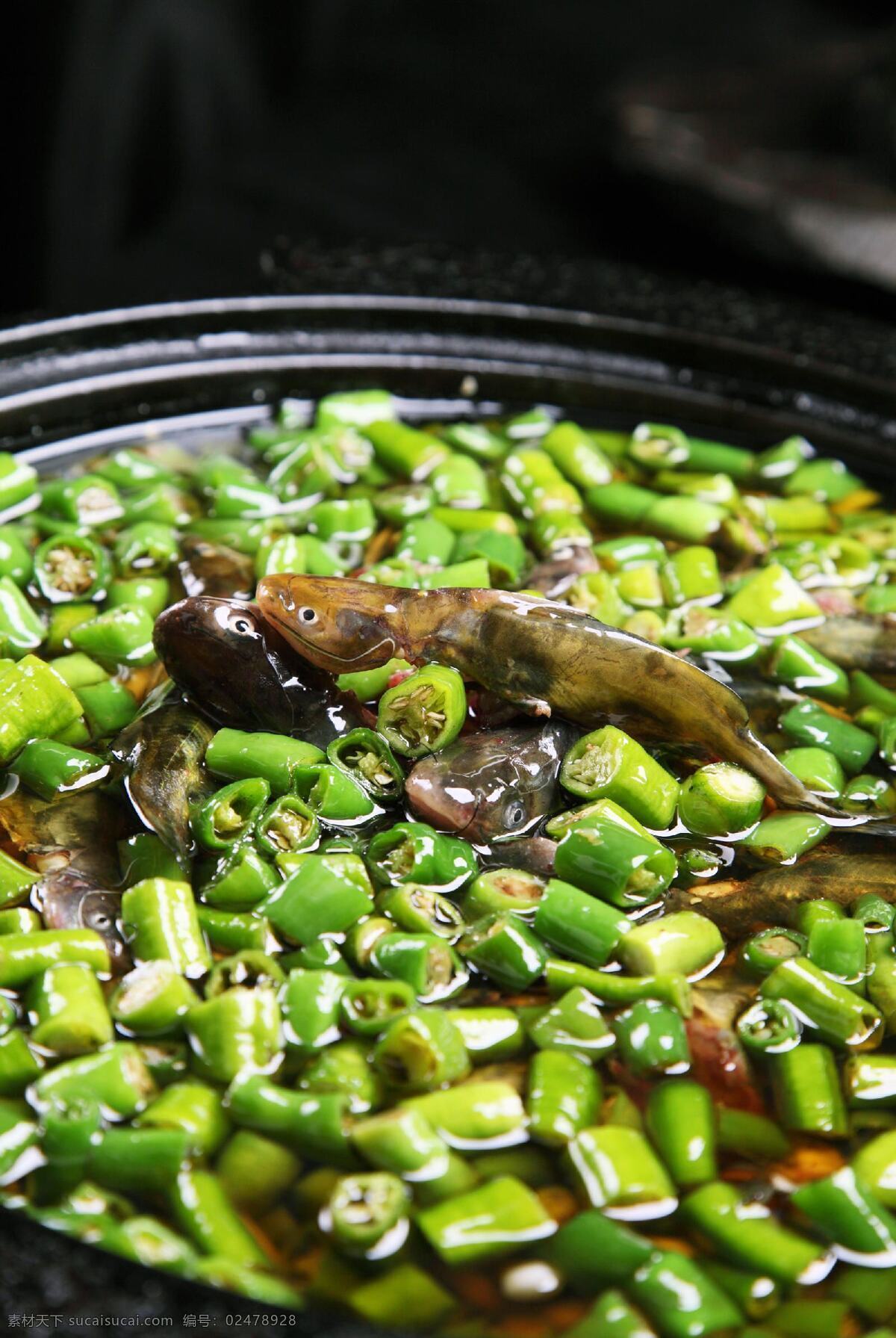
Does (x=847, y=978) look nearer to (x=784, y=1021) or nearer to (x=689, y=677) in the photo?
(x=784, y=1021)

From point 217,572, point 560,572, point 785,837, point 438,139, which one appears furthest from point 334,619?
point 438,139

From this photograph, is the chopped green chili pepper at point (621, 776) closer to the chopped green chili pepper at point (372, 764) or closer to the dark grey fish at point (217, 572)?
the chopped green chili pepper at point (372, 764)

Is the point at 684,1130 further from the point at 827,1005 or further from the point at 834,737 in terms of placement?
the point at 834,737

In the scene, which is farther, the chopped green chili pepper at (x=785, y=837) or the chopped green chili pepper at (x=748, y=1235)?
the chopped green chili pepper at (x=785, y=837)

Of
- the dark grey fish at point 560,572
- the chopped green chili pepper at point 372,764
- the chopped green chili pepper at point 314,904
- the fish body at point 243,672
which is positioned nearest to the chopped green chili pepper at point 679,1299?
the chopped green chili pepper at point 314,904

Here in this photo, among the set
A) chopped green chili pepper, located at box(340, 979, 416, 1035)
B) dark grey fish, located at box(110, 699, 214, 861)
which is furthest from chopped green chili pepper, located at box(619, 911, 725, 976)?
dark grey fish, located at box(110, 699, 214, 861)

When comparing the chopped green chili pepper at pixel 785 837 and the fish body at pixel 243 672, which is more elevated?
the fish body at pixel 243 672

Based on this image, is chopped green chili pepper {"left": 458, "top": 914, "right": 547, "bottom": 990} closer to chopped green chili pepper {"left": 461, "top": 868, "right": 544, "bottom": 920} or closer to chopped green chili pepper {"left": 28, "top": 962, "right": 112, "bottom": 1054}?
chopped green chili pepper {"left": 461, "top": 868, "right": 544, "bottom": 920}

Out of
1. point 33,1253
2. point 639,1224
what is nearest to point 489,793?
point 639,1224
